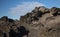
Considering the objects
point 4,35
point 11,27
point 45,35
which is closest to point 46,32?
point 45,35

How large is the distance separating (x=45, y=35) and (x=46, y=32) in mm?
495

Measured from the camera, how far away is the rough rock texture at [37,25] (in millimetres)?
21531

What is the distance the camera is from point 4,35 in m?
42.1

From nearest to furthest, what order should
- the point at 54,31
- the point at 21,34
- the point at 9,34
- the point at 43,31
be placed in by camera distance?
the point at 54,31
the point at 43,31
the point at 9,34
the point at 21,34

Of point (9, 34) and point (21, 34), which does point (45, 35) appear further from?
point (21, 34)

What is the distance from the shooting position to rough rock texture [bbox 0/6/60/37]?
70.6 feet

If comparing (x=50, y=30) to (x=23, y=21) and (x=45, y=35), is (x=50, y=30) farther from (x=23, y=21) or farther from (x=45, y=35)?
(x=23, y=21)

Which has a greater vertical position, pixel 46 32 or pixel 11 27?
pixel 46 32

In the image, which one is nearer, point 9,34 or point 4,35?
point 4,35

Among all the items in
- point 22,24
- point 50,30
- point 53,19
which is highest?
point 53,19

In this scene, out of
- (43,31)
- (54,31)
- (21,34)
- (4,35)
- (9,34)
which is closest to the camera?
(54,31)

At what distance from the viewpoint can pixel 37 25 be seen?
98.7ft

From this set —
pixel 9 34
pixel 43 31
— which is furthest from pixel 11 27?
pixel 43 31

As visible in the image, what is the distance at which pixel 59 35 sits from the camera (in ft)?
70.3
